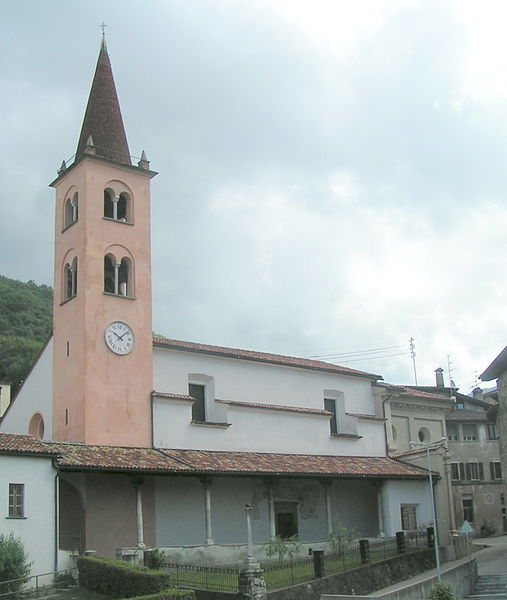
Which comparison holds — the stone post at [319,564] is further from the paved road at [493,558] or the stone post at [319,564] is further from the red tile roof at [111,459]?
the paved road at [493,558]

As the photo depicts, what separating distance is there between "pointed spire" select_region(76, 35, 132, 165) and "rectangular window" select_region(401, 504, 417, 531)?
70.8 feet

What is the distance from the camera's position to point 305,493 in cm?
3856

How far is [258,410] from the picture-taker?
129 feet

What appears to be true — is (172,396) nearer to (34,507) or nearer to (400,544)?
(34,507)

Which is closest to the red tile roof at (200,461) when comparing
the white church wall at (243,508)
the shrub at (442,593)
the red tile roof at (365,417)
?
the white church wall at (243,508)

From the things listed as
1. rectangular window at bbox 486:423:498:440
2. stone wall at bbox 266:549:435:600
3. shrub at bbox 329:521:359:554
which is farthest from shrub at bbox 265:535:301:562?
rectangular window at bbox 486:423:498:440

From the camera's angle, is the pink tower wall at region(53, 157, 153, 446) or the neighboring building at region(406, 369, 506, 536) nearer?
the pink tower wall at region(53, 157, 153, 446)

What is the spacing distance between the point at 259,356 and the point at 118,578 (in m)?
18.0

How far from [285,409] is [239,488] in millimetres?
5488

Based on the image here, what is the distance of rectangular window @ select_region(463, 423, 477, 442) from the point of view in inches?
2288

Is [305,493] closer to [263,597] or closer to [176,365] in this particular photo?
[176,365]

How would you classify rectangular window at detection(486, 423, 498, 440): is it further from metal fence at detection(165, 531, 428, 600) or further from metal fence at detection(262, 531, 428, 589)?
metal fence at detection(165, 531, 428, 600)

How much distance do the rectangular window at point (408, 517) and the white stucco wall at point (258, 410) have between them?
3602 mm

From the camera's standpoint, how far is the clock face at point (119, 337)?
35094mm
